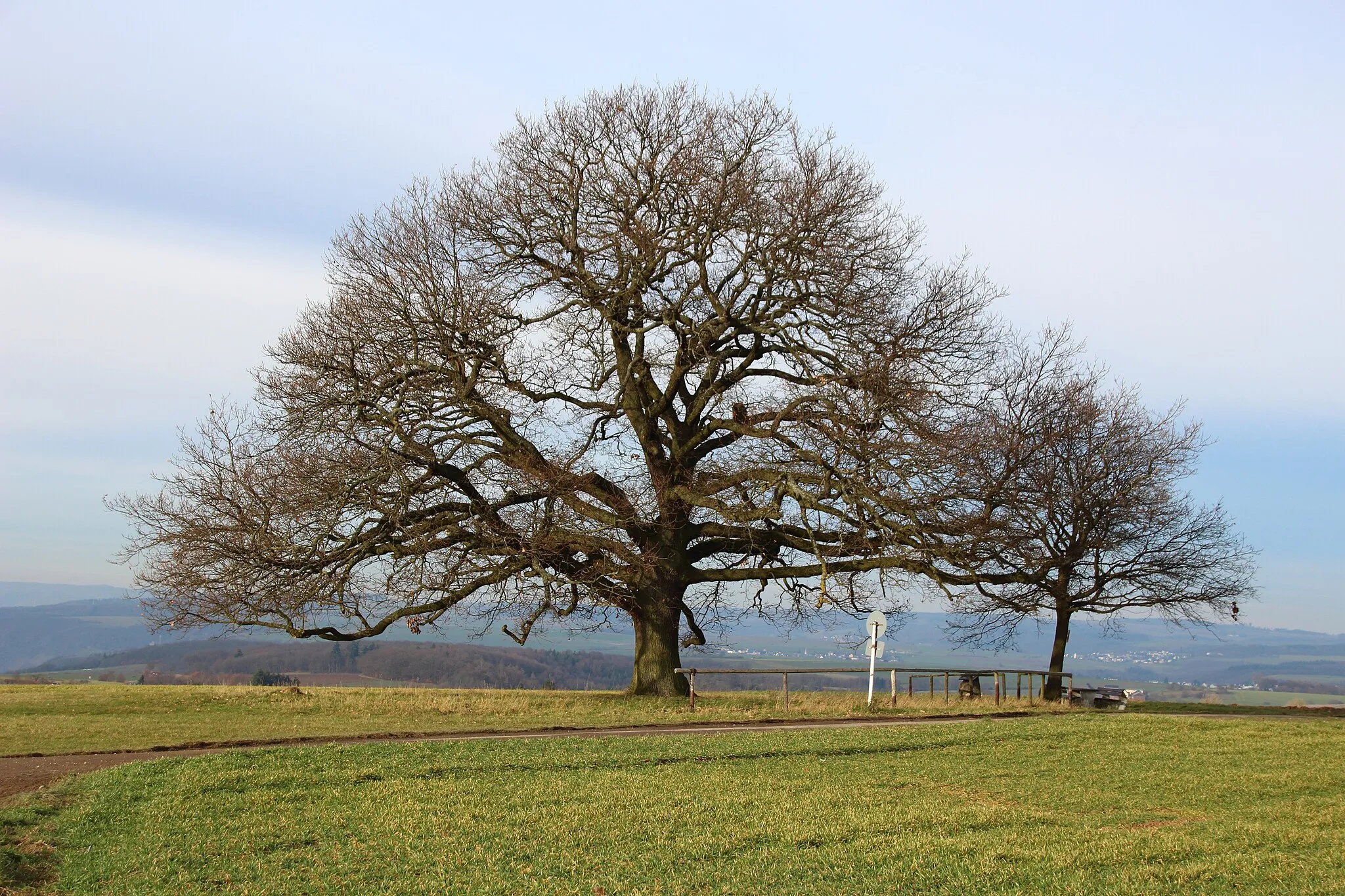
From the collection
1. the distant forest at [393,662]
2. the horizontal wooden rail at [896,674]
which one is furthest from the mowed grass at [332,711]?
the distant forest at [393,662]

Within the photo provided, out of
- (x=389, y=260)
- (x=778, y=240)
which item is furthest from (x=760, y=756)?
(x=389, y=260)

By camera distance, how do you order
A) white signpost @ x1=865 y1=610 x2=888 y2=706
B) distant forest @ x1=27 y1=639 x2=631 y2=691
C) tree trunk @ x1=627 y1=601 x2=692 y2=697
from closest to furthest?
white signpost @ x1=865 y1=610 x2=888 y2=706 < tree trunk @ x1=627 y1=601 x2=692 y2=697 < distant forest @ x1=27 y1=639 x2=631 y2=691

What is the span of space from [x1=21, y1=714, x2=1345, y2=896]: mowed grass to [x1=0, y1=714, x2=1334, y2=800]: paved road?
997 mm

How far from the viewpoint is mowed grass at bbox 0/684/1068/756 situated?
1995cm

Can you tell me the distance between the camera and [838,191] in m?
25.4

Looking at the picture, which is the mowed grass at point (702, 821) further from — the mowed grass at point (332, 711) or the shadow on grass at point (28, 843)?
the mowed grass at point (332, 711)

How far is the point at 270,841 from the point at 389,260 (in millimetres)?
17048

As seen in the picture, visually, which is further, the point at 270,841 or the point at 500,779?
the point at 500,779

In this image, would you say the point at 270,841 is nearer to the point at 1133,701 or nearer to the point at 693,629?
the point at 693,629

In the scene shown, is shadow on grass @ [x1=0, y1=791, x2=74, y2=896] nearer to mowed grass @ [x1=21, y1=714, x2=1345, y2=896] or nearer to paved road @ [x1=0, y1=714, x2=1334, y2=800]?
mowed grass @ [x1=21, y1=714, x2=1345, y2=896]

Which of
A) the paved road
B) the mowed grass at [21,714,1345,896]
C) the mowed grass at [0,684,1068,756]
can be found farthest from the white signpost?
the mowed grass at [21,714,1345,896]

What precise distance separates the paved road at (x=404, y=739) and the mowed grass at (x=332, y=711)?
2.16ft

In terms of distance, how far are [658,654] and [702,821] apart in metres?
16.6

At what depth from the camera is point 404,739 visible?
18938mm
